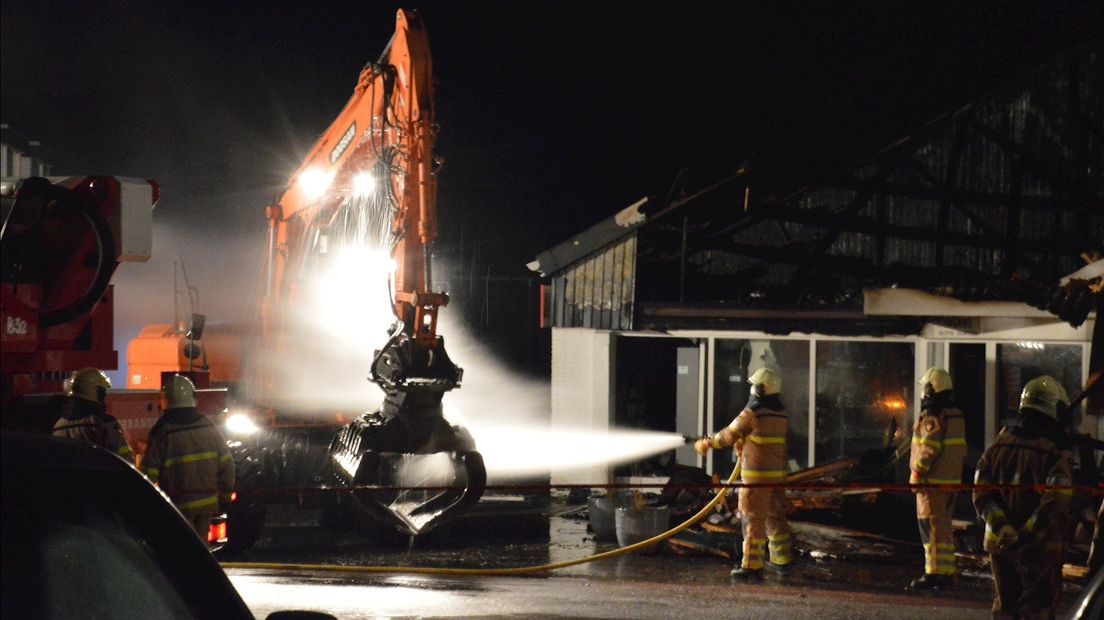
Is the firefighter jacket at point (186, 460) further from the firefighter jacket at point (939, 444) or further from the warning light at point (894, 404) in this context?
the warning light at point (894, 404)

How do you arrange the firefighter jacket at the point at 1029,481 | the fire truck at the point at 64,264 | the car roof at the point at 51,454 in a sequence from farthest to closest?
1. the firefighter jacket at the point at 1029,481
2. the fire truck at the point at 64,264
3. the car roof at the point at 51,454

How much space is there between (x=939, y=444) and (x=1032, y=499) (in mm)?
2148

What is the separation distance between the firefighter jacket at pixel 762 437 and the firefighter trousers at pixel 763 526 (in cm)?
17

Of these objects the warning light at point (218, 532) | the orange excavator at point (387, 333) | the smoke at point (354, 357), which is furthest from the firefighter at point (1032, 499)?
the warning light at point (218, 532)

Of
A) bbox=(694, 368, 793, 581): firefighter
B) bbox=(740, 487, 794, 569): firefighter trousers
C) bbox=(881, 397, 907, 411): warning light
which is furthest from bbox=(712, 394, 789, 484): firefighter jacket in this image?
bbox=(881, 397, 907, 411): warning light

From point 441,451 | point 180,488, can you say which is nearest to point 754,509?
point 441,451

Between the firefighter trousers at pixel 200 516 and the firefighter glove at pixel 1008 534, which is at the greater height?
the firefighter glove at pixel 1008 534

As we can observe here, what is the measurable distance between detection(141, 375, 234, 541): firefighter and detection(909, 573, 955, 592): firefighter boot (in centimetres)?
575

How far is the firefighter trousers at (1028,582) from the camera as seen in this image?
279 inches

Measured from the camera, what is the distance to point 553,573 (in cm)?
1041

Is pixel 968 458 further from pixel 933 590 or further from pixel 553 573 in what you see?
pixel 553 573

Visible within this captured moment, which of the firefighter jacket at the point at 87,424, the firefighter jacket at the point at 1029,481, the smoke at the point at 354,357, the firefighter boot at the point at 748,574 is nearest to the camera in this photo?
the firefighter jacket at the point at 1029,481

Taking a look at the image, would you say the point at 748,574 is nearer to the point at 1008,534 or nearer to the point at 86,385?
the point at 1008,534

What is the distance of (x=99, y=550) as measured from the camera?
2.66 m
